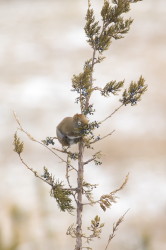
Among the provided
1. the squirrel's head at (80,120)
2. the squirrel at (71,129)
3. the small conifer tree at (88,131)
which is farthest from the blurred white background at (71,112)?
the squirrel's head at (80,120)

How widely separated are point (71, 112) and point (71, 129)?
93.4 feet

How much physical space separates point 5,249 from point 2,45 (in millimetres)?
39814

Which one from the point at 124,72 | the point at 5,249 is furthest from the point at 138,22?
the point at 5,249

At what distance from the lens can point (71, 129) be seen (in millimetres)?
4586

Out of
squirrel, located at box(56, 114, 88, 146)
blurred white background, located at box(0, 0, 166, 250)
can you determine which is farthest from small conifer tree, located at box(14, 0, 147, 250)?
blurred white background, located at box(0, 0, 166, 250)

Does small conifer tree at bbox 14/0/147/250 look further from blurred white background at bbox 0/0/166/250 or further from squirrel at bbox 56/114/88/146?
blurred white background at bbox 0/0/166/250

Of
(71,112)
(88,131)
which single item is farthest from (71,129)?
(71,112)

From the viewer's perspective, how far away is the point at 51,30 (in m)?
48.0

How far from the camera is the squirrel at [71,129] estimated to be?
4473mm

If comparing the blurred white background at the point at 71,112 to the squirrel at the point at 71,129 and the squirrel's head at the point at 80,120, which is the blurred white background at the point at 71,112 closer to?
the squirrel at the point at 71,129

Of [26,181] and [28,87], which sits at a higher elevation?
[28,87]

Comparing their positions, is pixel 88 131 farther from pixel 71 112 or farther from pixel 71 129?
pixel 71 112

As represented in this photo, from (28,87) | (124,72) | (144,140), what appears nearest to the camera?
(144,140)

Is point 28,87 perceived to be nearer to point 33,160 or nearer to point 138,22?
point 33,160
